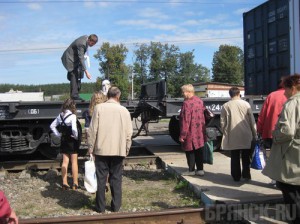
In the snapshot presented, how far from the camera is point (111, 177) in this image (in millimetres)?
5551

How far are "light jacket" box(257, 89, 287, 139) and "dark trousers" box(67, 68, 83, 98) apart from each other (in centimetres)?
408

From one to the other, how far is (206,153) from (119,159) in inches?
A: 82.1

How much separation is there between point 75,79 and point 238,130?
3.67 meters

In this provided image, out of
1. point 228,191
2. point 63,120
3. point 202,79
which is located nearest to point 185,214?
point 228,191

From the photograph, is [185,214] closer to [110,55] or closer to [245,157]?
[245,157]

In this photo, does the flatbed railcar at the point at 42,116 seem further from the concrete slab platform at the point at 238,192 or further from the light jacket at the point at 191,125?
the light jacket at the point at 191,125

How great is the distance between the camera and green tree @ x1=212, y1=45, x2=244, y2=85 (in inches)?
2854


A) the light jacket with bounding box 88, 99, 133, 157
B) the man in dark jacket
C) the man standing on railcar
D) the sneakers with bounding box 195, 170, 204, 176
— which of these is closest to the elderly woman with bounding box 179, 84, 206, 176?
the sneakers with bounding box 195, 170, 204, 176

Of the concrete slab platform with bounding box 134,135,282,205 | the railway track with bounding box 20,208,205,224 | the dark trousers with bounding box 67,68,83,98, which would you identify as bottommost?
the railway track with bounding box 20,208,205,224

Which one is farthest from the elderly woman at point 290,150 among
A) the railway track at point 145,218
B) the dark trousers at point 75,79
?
the dark trousers at point 75,79

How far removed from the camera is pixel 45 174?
26.3 ft

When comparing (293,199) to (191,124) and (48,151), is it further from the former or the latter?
(48,151)

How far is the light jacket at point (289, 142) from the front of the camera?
3979 mm

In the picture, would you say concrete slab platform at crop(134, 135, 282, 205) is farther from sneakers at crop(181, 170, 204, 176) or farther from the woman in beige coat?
the woman in beige coat
